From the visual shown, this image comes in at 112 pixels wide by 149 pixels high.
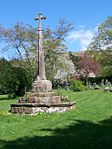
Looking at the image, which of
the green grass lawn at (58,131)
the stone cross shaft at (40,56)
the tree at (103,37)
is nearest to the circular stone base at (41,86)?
the stone cross shaft at (40,56)

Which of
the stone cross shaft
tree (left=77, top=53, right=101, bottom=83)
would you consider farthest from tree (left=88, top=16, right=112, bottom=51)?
the stone cross shaft

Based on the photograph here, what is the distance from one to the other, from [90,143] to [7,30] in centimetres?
3742

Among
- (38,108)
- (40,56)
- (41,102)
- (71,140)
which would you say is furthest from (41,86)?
(71,140)

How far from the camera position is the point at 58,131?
11836mm

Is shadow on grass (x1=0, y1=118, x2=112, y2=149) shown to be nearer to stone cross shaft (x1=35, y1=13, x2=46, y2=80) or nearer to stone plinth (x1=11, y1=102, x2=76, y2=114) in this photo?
stone plinth (x1=11, y1=102, x2=76, y2=114)

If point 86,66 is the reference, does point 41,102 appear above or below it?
below

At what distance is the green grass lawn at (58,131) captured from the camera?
31.7ft

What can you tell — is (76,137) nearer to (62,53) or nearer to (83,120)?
(83,120)

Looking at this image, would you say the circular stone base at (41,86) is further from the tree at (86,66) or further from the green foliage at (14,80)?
the tree at (86,66)

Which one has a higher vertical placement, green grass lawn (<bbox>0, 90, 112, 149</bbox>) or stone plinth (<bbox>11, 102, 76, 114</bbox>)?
stone plinth (<bbox>11, 102, 76, 114</bbox>)

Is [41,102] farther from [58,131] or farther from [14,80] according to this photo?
[14,80]

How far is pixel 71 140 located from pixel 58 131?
67.1 inches

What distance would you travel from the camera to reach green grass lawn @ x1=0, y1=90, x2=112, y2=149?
31.7ft

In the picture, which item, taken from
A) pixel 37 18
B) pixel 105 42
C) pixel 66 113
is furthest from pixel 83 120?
pixel 105 42
